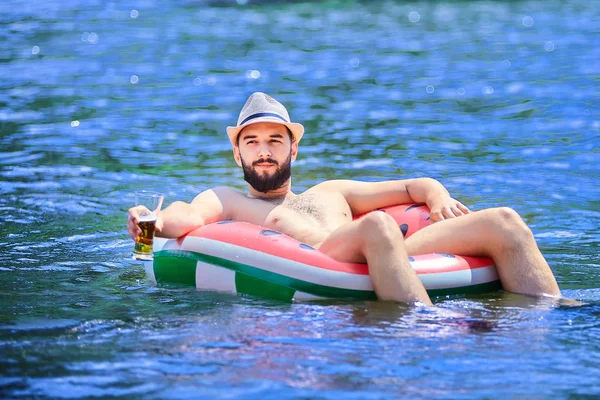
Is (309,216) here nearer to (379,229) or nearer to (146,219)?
(379,229)

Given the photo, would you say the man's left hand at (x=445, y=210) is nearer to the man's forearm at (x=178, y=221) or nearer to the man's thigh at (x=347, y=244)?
the man's thigh at (x=347, y=244)

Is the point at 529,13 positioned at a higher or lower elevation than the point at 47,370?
higher

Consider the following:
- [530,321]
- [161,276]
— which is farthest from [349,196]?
[530,321]

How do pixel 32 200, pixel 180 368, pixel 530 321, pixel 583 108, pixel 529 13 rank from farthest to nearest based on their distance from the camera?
pixel 529 13 < pixel 583 108 < pixel 32 200 < pixel 530 321 < pixel 180 368

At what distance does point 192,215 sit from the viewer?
234 inches

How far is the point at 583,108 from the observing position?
13.3 meters

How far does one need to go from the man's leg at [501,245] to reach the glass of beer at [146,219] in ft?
4.81

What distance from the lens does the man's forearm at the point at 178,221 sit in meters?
5.84

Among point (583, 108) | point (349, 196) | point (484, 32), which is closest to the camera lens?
point (349, 196)

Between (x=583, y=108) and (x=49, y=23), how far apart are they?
1485cm

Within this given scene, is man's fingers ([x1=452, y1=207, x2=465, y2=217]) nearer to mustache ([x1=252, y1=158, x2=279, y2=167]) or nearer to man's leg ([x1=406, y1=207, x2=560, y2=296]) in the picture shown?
man's leg ([x1=406, y1=207, x2=560, y2=296])

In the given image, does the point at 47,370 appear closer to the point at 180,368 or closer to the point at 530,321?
the point at 180,368

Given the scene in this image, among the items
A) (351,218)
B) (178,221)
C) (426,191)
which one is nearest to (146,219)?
(178,221)

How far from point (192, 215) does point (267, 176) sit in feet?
1.67
